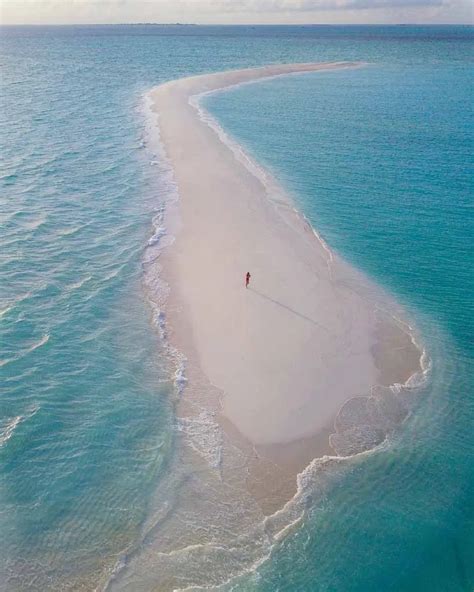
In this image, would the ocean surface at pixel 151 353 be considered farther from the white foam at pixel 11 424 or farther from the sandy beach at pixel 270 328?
the sandy beach at pixel 270 328

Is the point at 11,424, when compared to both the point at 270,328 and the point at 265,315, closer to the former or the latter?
the point at 270,328

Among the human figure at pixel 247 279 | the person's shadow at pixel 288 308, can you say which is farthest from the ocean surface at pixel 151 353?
the human figure at pixel 247 279

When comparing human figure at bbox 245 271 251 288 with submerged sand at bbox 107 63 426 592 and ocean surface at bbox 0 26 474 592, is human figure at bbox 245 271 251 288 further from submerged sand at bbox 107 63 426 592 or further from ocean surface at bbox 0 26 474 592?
ocean surface at bbox 0 26 474 592

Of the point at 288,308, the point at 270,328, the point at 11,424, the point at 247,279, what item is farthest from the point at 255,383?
the point at 11,424

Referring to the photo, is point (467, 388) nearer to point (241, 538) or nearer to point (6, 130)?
point (241, 538)

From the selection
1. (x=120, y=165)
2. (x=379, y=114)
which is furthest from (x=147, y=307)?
(x=379, y=114)

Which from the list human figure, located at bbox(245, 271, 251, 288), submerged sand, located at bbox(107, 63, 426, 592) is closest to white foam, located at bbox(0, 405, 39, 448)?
submerged sand, located at bbox(107, 63, 426, 592)
